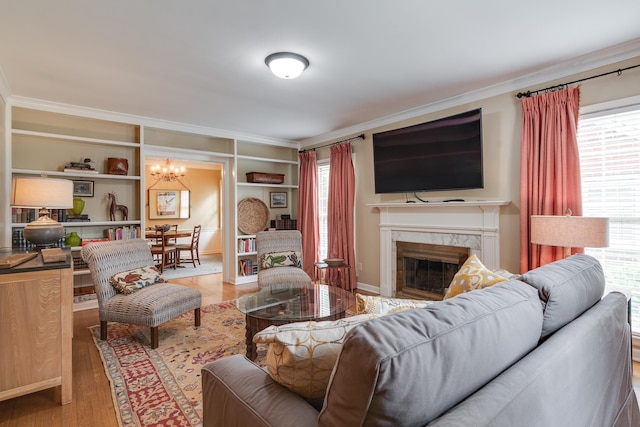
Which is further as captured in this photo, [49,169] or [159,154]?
[159,154]

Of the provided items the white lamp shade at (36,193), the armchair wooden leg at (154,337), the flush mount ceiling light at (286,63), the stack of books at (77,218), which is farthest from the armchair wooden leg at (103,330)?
the flush mount ceiling light at (286,63)

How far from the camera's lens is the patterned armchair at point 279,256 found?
387 cm

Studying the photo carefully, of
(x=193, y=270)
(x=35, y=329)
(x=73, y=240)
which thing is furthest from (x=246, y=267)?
→ (x=35, y=329)

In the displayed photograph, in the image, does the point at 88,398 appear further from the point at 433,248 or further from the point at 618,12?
the point at 618,12

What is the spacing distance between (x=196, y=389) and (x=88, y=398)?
0.68m

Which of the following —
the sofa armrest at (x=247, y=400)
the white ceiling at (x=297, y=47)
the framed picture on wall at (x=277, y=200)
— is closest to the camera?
the sofa armrest at (x=247, y=400)

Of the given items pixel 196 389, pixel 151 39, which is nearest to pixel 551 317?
pixel 196 389

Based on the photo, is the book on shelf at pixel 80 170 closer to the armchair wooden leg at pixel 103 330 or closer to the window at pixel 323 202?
the armchair wooden leg at pixel 103 330

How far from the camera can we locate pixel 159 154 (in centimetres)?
475

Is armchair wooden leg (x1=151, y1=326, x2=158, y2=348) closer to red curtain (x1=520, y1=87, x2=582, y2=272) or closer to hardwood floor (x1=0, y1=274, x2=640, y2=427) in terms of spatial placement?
hardwood floor (x1=0, y1=274, x2=640, y2=427)

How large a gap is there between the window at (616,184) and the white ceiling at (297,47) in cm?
54

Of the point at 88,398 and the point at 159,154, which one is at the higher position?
the point at 159,154

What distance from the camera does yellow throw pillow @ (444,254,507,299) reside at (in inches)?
69.7

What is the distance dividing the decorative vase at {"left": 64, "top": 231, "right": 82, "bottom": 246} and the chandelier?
408 centimetres
